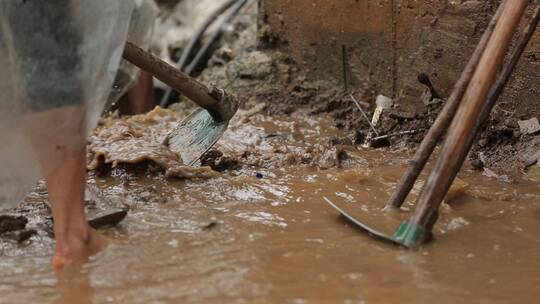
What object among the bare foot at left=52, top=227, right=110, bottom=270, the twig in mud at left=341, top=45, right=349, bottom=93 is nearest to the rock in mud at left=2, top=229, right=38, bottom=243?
the bare foot at left=52, top=227, right=110, bottom=270

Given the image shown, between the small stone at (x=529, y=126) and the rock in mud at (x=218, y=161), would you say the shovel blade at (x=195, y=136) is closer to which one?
the rock in mud at (x=218, y=161)

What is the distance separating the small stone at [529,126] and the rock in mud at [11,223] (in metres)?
2.43

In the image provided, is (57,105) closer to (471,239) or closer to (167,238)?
(167,238)

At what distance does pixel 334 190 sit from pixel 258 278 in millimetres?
1050

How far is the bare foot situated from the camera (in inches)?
95.0

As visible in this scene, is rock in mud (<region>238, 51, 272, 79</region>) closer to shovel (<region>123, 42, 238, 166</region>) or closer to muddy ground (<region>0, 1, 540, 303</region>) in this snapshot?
muddy ground (<region>0, 1, 540, 303</region>)

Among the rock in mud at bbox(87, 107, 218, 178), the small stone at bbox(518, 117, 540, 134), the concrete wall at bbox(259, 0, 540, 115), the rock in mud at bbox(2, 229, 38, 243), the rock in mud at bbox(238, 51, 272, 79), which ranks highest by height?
the concrete wall at bbox(259, 0, 540, 115)

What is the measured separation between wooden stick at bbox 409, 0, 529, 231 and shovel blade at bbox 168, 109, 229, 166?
4.52 ft

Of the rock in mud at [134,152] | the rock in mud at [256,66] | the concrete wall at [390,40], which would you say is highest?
the concrete wall at [390,40]

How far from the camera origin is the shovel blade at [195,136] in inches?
142

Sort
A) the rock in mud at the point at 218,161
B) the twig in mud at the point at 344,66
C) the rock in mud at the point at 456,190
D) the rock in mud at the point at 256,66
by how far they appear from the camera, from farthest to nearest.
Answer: the rock in mud at the point at 256,66
the twig in mud at the point at 344,66
the rock in mud at the point at 218,161
the rock in mud at the point at 456,190

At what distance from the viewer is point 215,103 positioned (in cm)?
365

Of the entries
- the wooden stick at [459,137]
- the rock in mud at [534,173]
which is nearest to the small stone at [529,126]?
the rock in mud at [534,173]

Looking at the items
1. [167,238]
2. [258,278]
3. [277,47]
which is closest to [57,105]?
[167,238]
